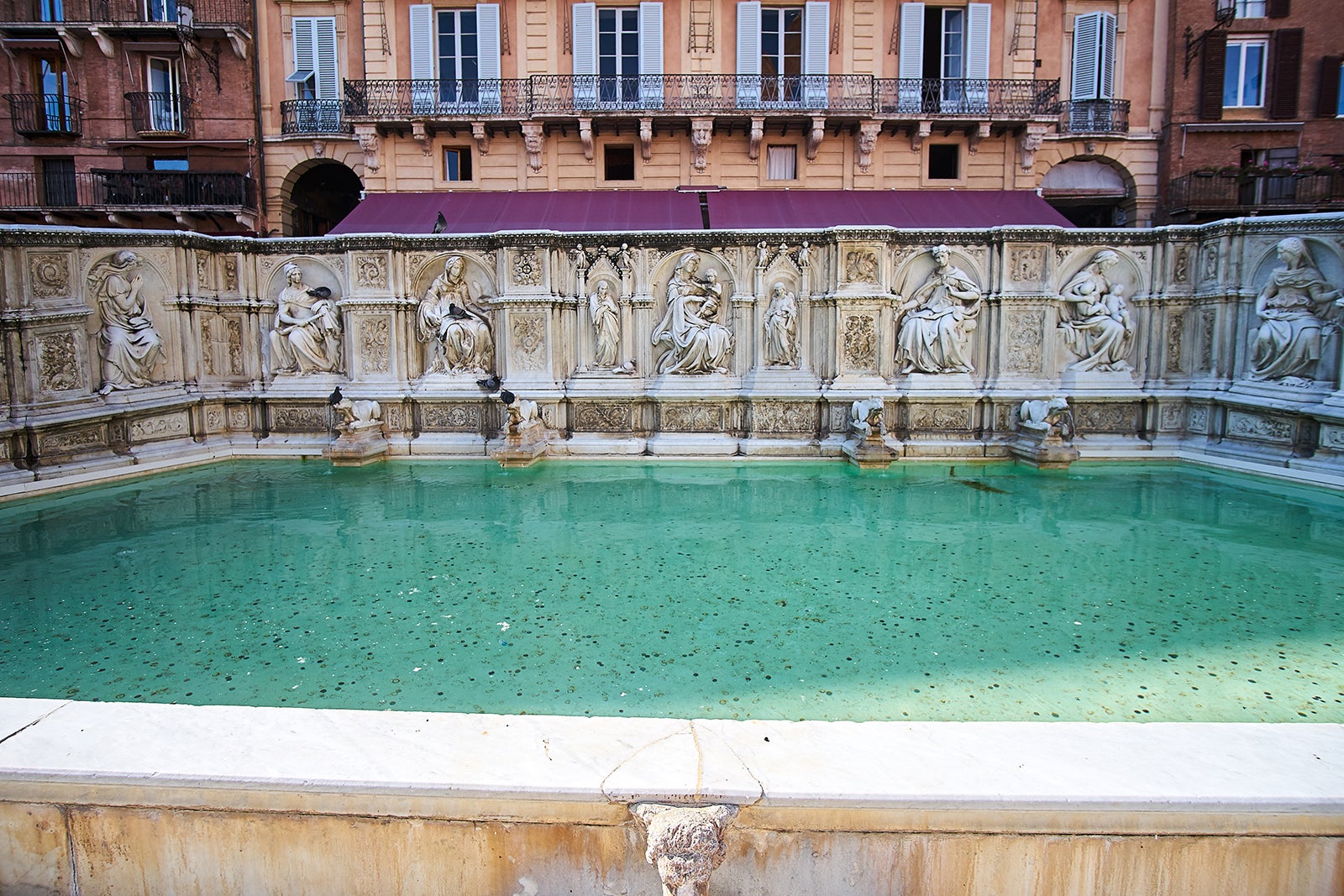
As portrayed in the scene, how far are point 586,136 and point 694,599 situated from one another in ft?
54.4

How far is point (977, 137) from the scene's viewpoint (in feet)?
63.8

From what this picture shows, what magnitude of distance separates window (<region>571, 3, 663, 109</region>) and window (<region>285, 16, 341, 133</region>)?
6339mm

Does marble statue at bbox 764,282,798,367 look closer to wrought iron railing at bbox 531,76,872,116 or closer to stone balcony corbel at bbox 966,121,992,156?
Result: wrought iron railing at bbox 531,76,872,116

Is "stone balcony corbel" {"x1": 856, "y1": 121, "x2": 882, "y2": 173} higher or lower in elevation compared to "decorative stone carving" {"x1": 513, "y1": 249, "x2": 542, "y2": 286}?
higher

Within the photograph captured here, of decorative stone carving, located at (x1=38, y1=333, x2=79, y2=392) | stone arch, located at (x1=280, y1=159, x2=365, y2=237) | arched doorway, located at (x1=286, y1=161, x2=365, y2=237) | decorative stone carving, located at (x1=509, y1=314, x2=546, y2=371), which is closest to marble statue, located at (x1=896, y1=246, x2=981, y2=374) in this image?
decorative stone carving, located at (x1=509, y1=314, x2=546, y2=371)

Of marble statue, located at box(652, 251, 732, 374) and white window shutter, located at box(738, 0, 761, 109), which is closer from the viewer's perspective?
marble statue, located at box(652, 251, 732, 374)

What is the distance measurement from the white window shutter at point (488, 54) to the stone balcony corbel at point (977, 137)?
1165 centimetres

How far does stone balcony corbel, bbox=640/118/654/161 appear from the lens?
18.8 metres

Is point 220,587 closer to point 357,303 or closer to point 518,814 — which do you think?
point 518,814

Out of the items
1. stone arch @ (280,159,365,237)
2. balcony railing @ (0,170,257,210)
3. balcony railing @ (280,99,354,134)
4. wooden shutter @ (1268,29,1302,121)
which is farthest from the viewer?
stone arch @ (280,159,365,237)

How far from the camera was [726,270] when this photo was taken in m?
9.65

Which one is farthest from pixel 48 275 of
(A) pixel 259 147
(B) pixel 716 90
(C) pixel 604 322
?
(B) pixel 716 90

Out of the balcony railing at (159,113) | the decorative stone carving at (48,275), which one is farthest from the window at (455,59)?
the decorative stone carving at (48,275)

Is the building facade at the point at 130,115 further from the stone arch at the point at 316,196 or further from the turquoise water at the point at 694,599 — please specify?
the turquoise water at the point at 694,599
